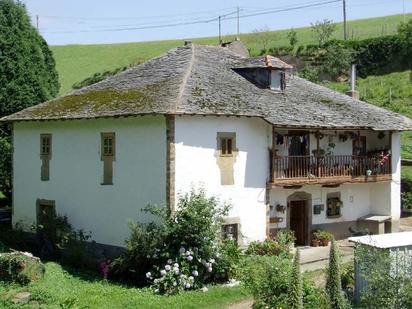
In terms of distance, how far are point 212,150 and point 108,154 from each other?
3.77 metres

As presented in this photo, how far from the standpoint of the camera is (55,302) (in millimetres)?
17688

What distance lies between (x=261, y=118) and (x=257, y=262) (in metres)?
6.90

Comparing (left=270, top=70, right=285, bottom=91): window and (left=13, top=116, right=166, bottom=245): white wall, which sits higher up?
(left=270, top=70, right=285, bottom=91): window

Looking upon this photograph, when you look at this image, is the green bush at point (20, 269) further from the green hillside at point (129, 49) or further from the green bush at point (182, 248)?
the green hillside at point (129, 49)

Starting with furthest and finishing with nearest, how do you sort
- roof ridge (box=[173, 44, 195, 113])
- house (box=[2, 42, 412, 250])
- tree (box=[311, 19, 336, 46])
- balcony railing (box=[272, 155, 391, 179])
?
tree (box=[311, 19, 336, 46]) < balcony railing (box=[272, 155, 391, 179]) < house (box=[2, 42, 412, 250]) < roof ridge (box=[173, 44, 195, 113])

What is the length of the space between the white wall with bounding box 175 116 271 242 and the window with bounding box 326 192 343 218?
4.28 metres

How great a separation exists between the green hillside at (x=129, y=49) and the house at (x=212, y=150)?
42.3 metres

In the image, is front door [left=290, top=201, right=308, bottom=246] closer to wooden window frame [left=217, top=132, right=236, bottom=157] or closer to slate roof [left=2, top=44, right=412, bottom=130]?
slate roof [left=2, top=44, right=412, bottom=130]

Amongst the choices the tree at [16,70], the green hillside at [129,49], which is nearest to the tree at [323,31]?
Answer: the green hillside at [129,49]

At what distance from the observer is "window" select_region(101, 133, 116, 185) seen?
22.5 metres

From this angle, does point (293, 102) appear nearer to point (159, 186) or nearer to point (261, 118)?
point (261, 118)

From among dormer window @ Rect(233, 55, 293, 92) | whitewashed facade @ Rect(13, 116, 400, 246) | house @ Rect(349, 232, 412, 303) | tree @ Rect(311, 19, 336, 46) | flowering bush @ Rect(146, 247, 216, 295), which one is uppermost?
tree @ Rect(311, 19, 336, 46)

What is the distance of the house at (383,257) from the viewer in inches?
565

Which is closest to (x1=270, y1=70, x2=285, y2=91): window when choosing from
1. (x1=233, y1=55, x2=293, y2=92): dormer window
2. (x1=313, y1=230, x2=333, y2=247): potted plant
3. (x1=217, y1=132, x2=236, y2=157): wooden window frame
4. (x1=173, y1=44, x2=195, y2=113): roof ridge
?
(x1=233, y1=55, x2=293, y2=92): dormer window
